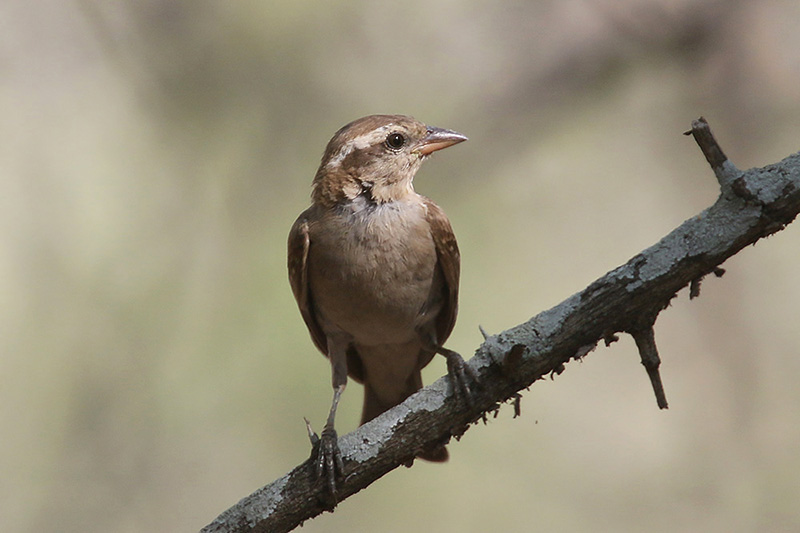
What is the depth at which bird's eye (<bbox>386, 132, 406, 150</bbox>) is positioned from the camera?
4801 millimetres

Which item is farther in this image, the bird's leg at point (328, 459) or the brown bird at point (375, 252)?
the brown bird at point (375, 252)

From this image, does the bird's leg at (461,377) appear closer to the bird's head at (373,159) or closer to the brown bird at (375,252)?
the brown bird at (375,252)

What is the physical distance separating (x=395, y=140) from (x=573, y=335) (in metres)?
2.09

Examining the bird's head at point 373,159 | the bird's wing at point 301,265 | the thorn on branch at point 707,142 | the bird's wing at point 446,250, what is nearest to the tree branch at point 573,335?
the thorn on branch at point 707,142

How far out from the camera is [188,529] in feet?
23.1

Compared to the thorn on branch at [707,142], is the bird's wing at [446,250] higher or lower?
higher

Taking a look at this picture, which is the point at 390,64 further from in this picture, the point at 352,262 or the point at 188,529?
the point at 188,529

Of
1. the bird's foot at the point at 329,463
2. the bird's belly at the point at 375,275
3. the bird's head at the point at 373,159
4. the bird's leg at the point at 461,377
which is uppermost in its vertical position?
the bird's head at the point at 373,159

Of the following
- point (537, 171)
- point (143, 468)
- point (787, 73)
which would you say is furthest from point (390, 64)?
point (143, 468)

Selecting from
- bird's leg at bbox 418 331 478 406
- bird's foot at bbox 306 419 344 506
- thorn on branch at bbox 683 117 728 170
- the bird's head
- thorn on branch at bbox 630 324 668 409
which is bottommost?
thorn on branch at bbox 630 324 668 409

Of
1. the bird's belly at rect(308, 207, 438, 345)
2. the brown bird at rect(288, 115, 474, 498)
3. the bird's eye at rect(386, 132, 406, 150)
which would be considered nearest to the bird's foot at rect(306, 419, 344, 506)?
the brown bird at rect(288, 115, 474, 498)

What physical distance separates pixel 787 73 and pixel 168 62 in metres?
5.74

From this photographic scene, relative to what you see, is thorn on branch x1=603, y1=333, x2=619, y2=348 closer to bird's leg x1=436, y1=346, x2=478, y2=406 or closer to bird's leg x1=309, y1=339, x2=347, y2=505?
bird's leg x1=436, y1=346, x2=478, y2=406

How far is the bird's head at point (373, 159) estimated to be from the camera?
4.71 metres
